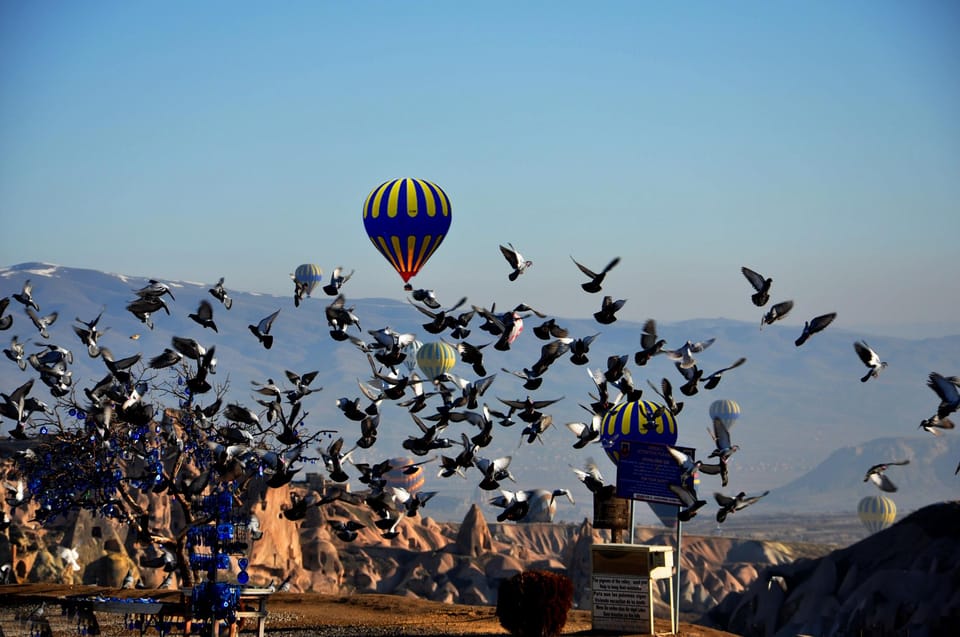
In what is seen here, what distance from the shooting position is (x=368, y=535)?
16088cm

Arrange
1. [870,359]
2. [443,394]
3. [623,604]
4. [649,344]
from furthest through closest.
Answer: [443,394], [649,344], [623,604], [870,359]

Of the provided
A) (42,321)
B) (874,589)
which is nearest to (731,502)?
(42,321)

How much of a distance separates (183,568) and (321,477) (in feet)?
291

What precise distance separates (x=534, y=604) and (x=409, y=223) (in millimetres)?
57008

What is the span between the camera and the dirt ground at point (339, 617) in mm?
40438

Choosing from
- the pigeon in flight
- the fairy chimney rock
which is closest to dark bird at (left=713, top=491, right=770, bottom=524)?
the pigeon in flight

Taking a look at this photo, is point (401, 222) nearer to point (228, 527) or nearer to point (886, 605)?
point (886, 605)

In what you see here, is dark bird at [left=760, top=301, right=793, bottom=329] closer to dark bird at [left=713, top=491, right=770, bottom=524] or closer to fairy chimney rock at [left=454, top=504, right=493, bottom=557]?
dark bird at [left=713, top=491, right=770, bottom=524]

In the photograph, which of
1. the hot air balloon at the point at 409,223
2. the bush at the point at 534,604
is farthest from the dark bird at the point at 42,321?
the hot air balloon at the point at 409,223

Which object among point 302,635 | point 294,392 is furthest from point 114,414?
point 302,635

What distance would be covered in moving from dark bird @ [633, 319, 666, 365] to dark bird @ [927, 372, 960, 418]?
7.40 metres

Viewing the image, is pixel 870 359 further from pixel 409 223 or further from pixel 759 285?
pixel 409 223

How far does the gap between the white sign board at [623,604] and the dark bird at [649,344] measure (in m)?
6.09

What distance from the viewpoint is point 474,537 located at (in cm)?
16162
